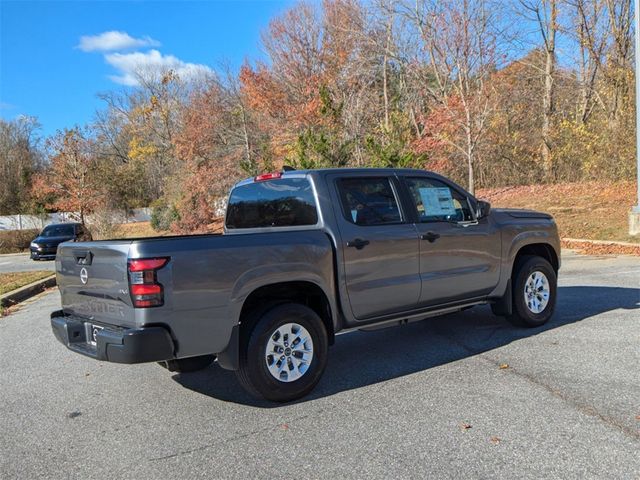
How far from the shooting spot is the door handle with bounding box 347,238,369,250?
15.8 feet

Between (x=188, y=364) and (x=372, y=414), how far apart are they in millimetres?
1981

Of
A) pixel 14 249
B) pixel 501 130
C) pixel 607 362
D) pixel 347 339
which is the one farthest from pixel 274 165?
pixel 607 362

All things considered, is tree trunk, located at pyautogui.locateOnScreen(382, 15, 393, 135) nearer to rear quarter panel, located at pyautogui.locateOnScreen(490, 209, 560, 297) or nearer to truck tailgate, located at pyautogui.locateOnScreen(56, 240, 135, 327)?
rear quarter panel, located at pyautogui.locateOnScreen(490, 209, 560, 297)

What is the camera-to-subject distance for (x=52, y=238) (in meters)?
22.8

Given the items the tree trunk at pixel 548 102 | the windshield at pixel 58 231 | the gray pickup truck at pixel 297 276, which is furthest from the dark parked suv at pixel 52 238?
the tree trunk at pixel 548 102

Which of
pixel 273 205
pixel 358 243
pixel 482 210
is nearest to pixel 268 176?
pixel 273 205

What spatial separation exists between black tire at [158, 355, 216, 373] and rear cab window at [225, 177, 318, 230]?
4.56 feet

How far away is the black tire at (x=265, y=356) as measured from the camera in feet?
14.0

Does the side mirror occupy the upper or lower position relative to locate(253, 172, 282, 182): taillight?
lower

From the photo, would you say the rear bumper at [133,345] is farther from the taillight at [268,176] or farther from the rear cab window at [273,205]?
the taillight at [268,176]

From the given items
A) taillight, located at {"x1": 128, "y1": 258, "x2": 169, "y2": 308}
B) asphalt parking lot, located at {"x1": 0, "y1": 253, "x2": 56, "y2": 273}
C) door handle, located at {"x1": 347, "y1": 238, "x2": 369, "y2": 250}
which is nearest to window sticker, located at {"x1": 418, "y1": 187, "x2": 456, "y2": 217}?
door handle, located at {"x1": 347, "y1": 238, "x2": 369, "y2": 250}

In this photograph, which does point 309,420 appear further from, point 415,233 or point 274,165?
Answer: point 274,165

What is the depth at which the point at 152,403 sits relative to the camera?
183 inches

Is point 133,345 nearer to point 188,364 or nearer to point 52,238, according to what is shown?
point 188,364
